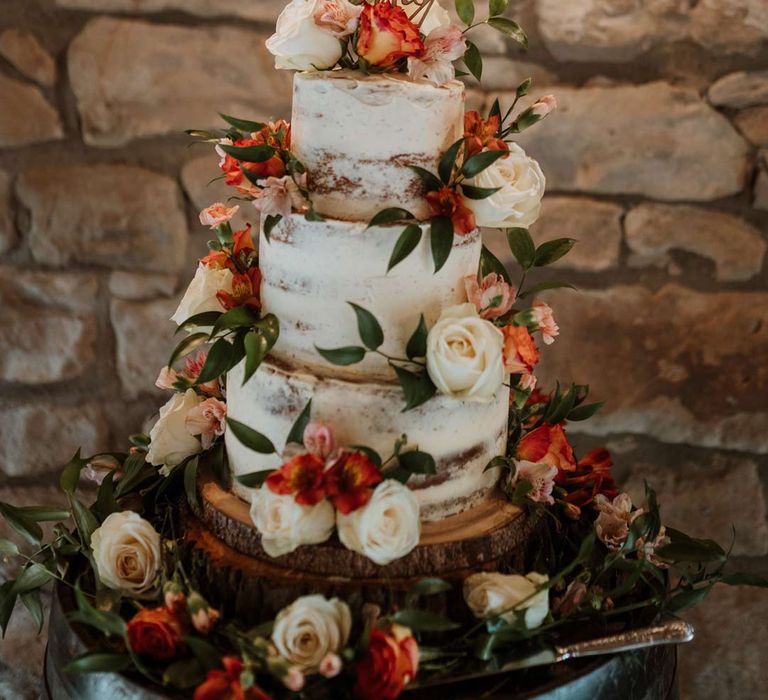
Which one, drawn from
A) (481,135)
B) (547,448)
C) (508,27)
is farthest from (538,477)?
(508,27)

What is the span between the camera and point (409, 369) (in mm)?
1006

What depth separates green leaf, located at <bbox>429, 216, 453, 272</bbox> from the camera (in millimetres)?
972

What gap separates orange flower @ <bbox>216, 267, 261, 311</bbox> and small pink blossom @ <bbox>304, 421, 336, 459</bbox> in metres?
0.20

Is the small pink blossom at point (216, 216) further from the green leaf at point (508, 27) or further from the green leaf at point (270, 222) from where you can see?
the green leaf at point (508, 27)

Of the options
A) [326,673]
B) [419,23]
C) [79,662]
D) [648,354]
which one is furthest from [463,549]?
[648,354]

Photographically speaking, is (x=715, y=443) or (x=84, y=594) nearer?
(x=84, y=594)

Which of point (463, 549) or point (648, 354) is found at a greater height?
point (463, 549)

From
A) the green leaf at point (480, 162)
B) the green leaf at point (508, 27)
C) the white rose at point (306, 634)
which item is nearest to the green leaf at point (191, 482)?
the white rose at point (306, 634)

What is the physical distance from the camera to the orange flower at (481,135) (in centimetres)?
104

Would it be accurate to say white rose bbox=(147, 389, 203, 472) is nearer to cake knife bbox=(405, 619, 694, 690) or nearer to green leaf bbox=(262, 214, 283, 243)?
green leaf bbox=(262, 214, 283, 243)

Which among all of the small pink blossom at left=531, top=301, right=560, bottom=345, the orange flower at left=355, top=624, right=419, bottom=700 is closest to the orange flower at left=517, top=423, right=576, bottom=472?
the small pink blossom at left=531, top=301, right=560, bottom=345

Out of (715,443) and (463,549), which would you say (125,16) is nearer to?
(463,549)

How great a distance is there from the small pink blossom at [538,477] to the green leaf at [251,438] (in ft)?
0.99

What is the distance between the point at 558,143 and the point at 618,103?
0.39 feet
